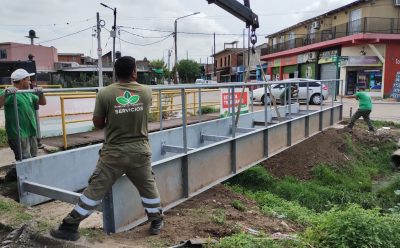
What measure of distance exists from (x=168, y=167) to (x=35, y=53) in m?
61.0

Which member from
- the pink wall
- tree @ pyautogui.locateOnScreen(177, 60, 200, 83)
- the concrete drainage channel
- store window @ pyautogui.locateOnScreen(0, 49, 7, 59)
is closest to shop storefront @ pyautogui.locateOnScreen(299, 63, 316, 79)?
the concrete drainage channel

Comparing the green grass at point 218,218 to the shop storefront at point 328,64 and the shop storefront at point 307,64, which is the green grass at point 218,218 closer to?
the shop storefront at point 328,64

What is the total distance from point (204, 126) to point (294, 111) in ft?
16.0

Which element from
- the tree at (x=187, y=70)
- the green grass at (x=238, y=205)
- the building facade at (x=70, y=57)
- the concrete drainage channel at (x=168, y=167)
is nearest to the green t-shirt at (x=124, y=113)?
the concrete drainage channel at (x=168, y=167)

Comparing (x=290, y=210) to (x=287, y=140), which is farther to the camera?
(x=287, y=140)

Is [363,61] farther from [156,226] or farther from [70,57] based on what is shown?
[70,57]

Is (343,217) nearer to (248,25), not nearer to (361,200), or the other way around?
(248,25)

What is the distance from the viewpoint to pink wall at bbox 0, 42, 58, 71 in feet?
190

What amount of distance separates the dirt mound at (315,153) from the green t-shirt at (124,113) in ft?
22.2

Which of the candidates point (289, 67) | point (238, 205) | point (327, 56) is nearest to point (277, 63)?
point (289, 67)

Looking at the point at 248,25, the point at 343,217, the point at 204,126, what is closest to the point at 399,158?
the point at 204,126

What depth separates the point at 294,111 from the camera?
12883mm

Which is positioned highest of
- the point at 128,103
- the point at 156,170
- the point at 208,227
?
the point at 128,103

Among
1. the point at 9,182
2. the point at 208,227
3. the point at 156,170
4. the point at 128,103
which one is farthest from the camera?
the point at 9,182
